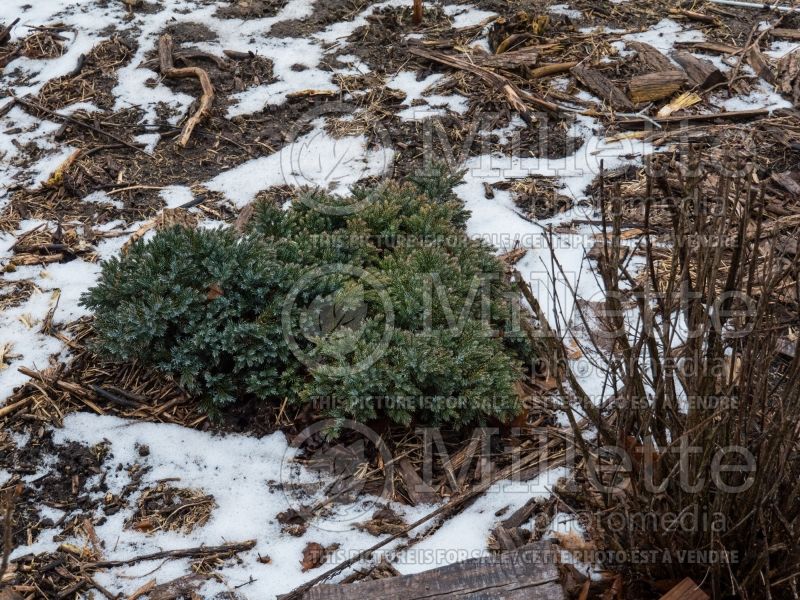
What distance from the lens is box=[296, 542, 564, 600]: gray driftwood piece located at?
238cm

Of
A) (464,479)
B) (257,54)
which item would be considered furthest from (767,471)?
(257,54)

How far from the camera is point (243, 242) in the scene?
3.55 meters

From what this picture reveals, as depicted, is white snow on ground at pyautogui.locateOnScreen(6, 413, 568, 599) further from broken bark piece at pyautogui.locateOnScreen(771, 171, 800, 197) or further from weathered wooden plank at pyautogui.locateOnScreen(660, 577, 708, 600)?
broken bark piece at pyautogui.locateOnScreen(771, 171, 800, 197)

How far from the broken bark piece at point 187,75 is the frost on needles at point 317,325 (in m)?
1.83

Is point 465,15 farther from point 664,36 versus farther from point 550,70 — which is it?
point 664,36

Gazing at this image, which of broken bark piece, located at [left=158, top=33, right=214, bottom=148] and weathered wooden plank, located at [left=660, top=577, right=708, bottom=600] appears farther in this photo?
broken bark piece, located at [left=158, top=33, right=214, bottom=148]

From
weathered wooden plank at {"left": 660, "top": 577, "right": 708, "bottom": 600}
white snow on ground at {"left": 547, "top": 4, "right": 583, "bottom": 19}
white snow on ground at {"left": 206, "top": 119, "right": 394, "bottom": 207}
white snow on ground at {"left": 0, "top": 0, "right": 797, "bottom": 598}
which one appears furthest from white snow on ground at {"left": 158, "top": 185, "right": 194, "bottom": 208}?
weathered wooden plank at {"left": 660, "top": 577, "right": 708, "bottom": 600}

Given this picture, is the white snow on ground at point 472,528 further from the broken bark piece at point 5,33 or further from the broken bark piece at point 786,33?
the broken bark piece at point 5,33

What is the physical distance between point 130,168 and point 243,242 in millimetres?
1848

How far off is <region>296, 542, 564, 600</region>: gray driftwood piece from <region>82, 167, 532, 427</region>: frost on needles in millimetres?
851

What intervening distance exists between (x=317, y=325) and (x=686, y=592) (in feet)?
6.08

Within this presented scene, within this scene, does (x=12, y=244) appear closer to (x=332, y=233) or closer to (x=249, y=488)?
(x=332, y=233)

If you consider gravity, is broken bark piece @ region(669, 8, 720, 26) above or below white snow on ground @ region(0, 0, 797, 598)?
above

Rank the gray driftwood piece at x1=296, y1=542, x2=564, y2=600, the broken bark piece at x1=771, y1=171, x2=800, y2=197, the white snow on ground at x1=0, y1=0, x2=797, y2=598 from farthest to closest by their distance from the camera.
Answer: the broken bark piece at x1=771, y1=171, x2=800, y2=197
the white snow on ground at x1=0, y1=0, x2=797, y2=598
the gray driftwood piece at x1=296, y1=542, x2=564, y2=600
